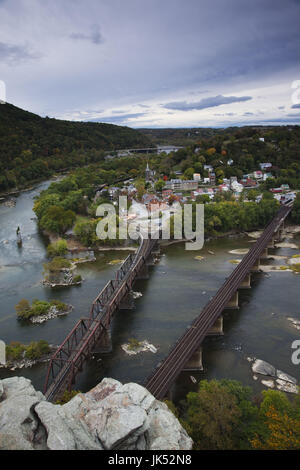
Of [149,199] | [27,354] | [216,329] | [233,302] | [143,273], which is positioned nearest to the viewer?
[27,354]

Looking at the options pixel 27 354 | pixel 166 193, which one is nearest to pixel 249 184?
pixel 166 193

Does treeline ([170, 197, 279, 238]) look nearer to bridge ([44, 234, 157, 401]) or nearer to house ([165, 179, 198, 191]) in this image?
bridge ([44, 234, 157, 401])

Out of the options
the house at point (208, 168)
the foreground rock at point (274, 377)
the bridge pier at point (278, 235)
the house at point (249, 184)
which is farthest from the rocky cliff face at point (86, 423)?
the house at point (208, 168)

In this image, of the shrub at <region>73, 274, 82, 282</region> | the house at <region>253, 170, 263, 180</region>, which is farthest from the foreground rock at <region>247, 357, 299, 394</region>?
the house at <region>253, 170, 263, 180</region>

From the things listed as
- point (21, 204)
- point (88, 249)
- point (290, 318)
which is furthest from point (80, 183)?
point (290, 318)

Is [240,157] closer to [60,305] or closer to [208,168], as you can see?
[208,168]
